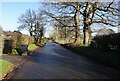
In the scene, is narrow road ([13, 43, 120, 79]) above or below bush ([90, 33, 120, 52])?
below

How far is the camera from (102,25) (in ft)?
110

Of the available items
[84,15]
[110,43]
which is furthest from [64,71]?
[84,15]

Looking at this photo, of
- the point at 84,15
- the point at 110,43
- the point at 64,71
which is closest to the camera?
the point at 64,71

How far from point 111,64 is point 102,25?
18.0 meters

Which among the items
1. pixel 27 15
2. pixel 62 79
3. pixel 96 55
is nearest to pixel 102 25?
pixel 96 55

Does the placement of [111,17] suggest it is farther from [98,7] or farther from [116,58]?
[116,58]

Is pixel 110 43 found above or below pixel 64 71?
above

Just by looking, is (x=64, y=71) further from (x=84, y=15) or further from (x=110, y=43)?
(x=84, y=15)

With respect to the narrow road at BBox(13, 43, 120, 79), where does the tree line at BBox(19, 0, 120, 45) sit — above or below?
above

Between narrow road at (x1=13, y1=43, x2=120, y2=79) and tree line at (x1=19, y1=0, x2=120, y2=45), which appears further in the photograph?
tree line at (x1=19, y1=0, x2=120, y2=45)

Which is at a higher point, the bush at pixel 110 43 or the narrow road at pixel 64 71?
the bush at pixel 110 43

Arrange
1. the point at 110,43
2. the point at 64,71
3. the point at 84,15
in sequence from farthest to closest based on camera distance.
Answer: the point at 84,15 < the point at 110,43 < the point at 64,71

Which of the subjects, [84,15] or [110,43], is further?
[84,15]

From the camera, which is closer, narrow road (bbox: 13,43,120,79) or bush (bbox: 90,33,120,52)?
narrow road (bbox: 13,43,120,79)
